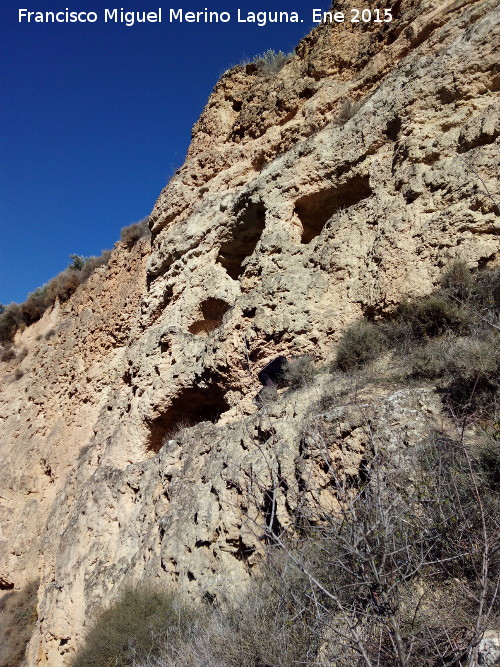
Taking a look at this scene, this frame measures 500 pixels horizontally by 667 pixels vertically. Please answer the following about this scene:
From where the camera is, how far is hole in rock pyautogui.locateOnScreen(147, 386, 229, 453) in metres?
6.31

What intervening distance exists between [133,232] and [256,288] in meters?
6.00

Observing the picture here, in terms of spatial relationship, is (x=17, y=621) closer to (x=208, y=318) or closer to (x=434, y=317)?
(x=208, y=318)

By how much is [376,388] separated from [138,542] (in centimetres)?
327

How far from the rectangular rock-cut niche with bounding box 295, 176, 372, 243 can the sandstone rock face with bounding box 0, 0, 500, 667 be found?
0.03 metres

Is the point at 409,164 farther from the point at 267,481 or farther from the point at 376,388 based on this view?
the point at 267,481

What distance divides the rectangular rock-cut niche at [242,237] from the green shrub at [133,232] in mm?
4227

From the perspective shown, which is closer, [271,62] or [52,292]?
[271,62]

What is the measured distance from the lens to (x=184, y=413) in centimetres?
666

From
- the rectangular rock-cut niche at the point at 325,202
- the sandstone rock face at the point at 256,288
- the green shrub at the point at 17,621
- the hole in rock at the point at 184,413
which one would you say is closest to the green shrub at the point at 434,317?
the sandstone rock face at the point at 256,288

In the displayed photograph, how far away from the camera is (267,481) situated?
3930mm

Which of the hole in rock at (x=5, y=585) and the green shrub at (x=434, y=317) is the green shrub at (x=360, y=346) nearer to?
the green shrub at (x=434, y=317)

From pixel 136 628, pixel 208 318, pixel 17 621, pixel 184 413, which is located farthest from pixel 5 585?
pixel 208 318

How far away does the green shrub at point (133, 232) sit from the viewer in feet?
35.3

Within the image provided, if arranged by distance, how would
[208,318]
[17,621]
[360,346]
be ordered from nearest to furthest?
[360,346] → [17,621] → [208,318]
